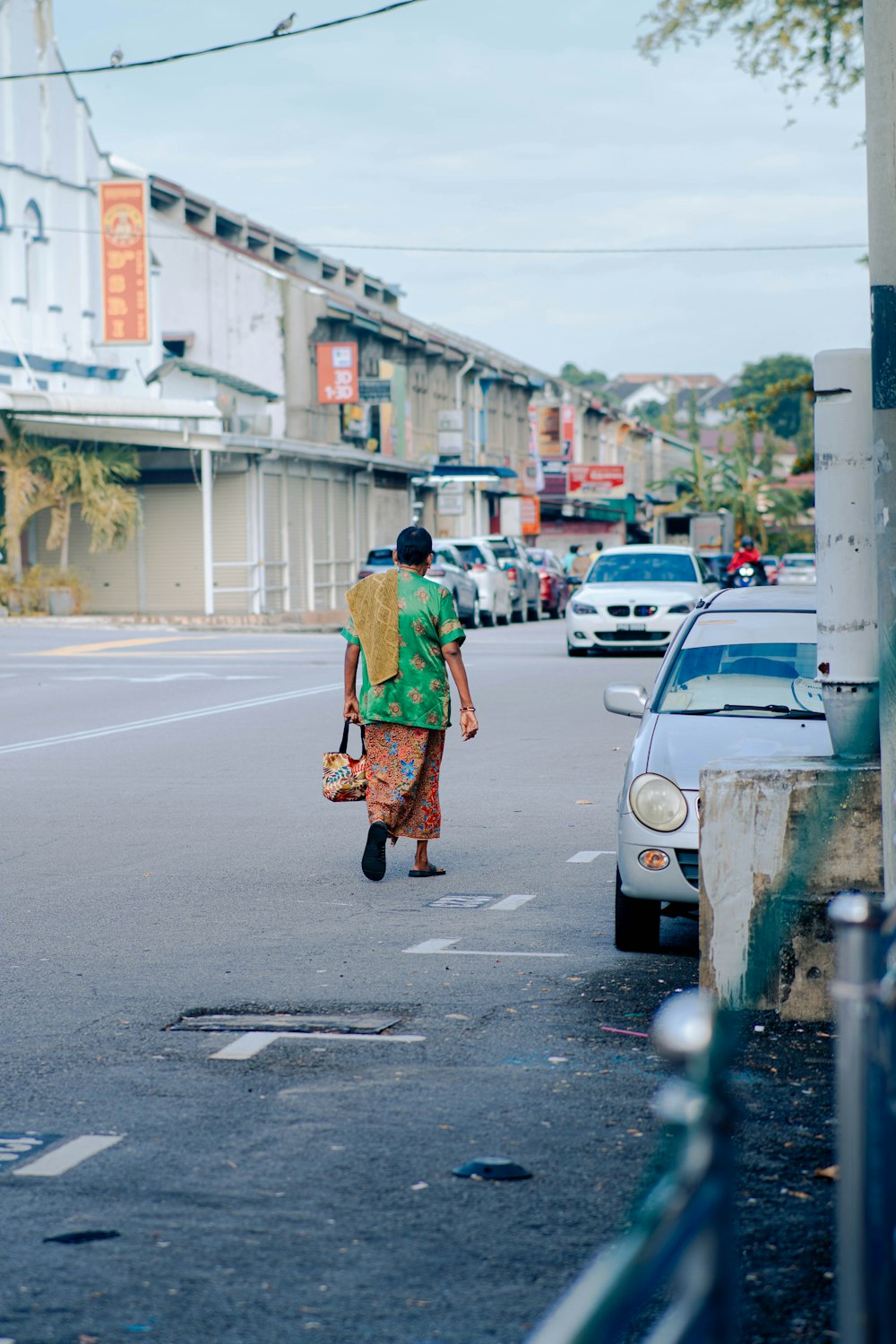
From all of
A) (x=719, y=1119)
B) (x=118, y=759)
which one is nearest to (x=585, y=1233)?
(x=719, y=1119)

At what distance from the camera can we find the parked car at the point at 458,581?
115ft

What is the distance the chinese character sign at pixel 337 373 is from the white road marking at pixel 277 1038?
4153 cm

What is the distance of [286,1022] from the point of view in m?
6.22

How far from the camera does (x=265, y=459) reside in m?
43.9

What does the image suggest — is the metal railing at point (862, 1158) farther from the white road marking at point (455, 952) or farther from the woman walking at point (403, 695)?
the woman walking at point (403, 695)

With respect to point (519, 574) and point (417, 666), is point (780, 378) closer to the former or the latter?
point (519, 574)

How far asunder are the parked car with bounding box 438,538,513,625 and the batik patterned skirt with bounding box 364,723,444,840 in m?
28.2

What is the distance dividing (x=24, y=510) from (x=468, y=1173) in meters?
33.8

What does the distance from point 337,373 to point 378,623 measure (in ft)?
127

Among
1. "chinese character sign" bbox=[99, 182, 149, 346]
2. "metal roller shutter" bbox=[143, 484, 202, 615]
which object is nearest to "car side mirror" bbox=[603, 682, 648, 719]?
"chinese character sign" bbox=[99, 182, 149, 346]

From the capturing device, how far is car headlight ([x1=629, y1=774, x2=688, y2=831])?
288 inches

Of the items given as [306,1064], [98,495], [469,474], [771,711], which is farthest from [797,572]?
[306,1064]

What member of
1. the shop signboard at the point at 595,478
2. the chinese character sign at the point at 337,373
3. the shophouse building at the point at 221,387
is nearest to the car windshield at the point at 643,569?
the shophouse building at the point at 221,387

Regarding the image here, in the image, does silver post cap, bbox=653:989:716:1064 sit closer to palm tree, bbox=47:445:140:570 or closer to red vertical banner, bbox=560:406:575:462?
palm tree, bbox=47:445:140:570
